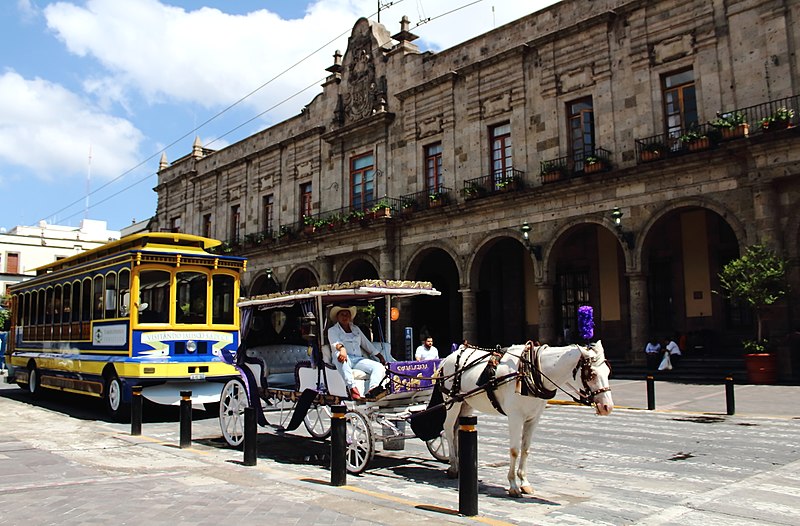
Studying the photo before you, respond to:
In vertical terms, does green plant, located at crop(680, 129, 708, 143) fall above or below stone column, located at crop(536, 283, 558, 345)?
above

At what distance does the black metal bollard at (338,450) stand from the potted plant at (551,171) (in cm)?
1635

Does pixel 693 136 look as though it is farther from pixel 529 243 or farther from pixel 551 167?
pixel 529 243

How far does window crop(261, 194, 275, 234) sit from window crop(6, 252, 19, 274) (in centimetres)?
3746

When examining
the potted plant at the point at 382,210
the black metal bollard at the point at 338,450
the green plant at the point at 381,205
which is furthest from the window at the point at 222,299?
the green plant at the point at 381,205

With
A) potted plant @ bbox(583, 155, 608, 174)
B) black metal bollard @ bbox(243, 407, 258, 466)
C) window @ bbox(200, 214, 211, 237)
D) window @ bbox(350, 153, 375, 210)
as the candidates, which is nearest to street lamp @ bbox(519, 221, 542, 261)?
potted plant @ bbox(583, 155, 608, 174)

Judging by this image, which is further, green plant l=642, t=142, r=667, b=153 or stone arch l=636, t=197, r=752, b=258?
green plant l=642, t=142, r=667, b=153

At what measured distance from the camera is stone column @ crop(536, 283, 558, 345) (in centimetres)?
2198

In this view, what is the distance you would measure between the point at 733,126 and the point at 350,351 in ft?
46.0

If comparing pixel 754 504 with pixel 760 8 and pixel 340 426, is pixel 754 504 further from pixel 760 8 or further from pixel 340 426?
pixel 760 8

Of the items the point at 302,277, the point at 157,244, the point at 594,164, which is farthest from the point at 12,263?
the point at 594,164

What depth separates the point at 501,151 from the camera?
80.5ft

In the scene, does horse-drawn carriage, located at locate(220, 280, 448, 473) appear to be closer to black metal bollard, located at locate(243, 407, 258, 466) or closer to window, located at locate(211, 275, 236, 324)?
black metal bollard, located at locate(243, 407, 258, 466)

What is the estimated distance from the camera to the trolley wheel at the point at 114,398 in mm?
12719

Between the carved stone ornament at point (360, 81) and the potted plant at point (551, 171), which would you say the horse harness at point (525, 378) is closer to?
the potted plant at point (551, 171)
